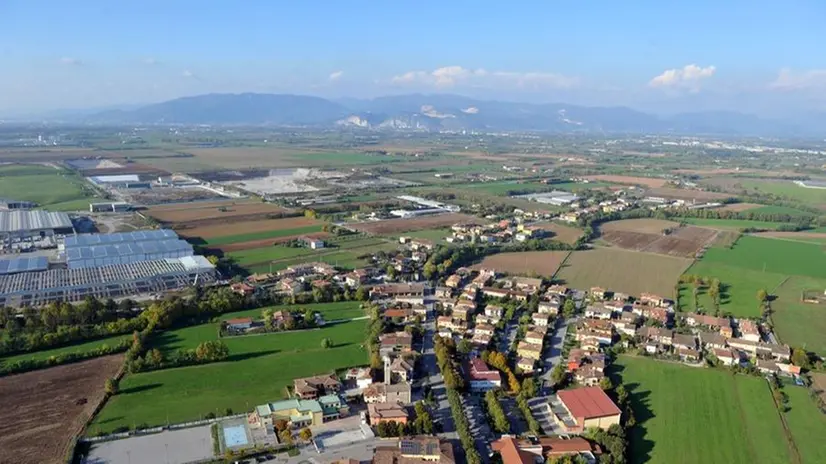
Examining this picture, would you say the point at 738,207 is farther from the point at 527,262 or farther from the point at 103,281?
the point at 103,281

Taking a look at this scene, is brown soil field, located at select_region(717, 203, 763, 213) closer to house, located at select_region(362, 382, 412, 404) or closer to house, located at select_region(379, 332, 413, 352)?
house, located at select_region(379, 332, 413, 352)

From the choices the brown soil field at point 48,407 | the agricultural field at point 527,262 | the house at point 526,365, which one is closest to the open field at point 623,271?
the agricultural field at point 527,262

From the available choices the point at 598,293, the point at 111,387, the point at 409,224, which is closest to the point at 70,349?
the point at 111,387

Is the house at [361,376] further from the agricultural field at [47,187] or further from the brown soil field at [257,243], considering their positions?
the agricultural field at [47,187]

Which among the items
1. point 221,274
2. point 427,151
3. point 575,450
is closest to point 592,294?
point 575,450

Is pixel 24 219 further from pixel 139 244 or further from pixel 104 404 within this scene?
pixel 104 404
